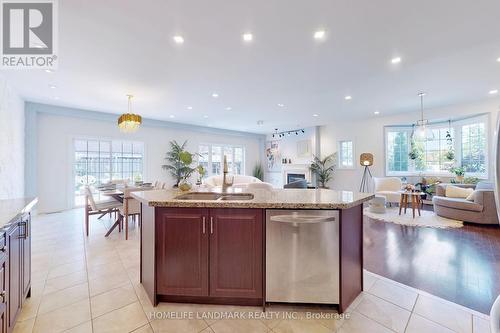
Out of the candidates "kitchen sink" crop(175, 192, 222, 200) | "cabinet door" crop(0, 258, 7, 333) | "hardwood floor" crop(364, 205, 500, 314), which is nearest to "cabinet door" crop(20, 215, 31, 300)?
"cabinet door" crop(0, 258, 7, 333)

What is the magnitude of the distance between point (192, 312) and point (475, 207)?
212 inches

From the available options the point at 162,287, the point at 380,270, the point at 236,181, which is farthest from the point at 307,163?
the point at 162,287

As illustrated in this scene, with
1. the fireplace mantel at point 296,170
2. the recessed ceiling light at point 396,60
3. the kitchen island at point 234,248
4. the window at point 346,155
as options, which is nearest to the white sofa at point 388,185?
the window at point 346,155

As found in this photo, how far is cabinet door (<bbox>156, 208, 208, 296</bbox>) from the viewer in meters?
1.84

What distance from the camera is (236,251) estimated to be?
1.83 m

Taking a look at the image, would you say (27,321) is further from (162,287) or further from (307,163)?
(307,163)

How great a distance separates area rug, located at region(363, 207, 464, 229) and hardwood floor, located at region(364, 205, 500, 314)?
23cm

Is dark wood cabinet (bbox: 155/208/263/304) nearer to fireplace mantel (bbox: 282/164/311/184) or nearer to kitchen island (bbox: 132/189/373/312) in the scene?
kitchen island (bbox: 132/189/373/312)

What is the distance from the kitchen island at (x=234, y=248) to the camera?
1.80 m

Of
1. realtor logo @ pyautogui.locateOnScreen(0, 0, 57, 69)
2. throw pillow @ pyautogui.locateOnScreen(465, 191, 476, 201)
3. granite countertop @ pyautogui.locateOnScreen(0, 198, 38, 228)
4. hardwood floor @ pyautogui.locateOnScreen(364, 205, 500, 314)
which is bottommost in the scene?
hardwood floor @ pyautogui.locateOnScreen(364, 205, 500, 314)

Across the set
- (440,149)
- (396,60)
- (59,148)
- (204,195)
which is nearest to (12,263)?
(204,195)

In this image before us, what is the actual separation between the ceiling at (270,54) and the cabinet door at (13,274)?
2.07 meters

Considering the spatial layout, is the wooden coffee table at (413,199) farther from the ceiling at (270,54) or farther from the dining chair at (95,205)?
the dining chair at (95,205)

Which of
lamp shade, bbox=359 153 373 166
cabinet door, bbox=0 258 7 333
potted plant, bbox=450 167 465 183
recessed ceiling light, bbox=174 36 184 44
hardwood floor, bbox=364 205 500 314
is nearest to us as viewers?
cabinet door, bbox=0 258 7 333
